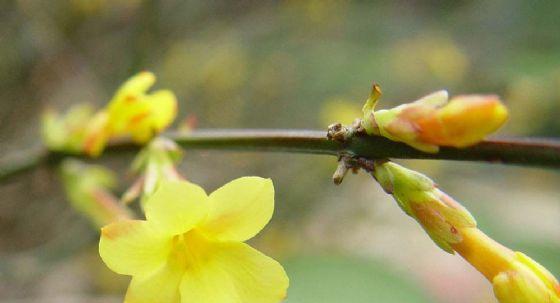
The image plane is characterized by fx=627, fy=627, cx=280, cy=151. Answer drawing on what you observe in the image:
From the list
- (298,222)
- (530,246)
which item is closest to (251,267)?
(530,246)

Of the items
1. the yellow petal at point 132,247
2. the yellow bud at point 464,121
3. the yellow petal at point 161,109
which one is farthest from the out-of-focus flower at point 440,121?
the yellow petal at point 161,109

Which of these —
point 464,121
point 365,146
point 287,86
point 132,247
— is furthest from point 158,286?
point 287,86

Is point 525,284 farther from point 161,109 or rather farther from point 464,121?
point 161,109

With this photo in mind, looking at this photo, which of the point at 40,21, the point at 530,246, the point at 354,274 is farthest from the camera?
the point at 40,21

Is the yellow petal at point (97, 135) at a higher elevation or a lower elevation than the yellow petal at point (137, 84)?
lower

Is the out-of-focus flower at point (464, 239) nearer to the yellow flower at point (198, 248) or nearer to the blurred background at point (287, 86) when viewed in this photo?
the yellow flower at point (198, 248)

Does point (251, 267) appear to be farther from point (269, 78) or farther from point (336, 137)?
point (269, 78)
